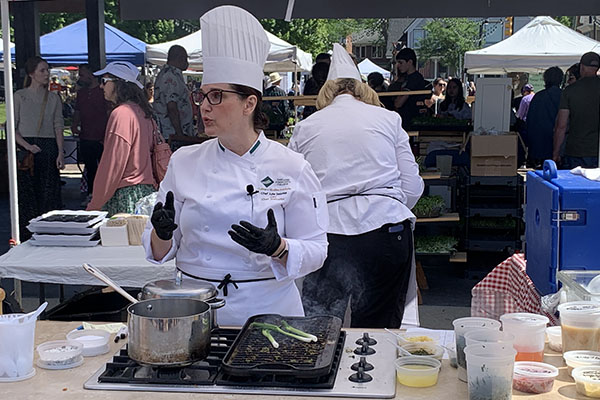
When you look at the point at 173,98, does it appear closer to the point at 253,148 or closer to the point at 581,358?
the point at 253,148

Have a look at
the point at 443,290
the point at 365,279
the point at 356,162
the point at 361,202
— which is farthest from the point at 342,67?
the point at 443,290

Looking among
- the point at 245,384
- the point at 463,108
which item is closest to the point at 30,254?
the point at 245,384

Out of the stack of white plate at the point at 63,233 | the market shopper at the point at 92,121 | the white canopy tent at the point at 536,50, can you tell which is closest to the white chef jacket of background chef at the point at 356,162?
the stack of white plate at the point at 63,233

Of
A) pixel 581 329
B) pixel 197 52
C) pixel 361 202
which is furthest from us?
pixel 197 52

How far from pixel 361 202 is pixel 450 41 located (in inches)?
1475

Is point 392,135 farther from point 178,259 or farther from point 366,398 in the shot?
point 366,398

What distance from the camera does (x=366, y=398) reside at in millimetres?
1915

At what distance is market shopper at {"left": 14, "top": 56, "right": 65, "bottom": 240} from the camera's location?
7.75 m

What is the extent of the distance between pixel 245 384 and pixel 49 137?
264 inches

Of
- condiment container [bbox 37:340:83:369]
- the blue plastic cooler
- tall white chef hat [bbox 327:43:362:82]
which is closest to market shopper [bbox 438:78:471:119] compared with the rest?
tall white chef hat [bbox 327:43:362:82]

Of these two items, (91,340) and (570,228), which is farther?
(570,228)

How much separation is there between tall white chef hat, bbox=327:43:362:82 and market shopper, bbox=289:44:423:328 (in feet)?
0.19

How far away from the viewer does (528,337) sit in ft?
6.95

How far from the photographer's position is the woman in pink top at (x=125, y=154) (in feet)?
16.2
